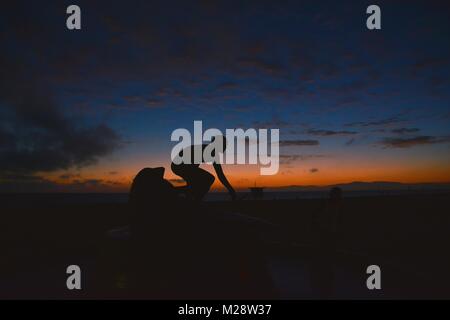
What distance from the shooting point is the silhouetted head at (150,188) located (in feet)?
27.4

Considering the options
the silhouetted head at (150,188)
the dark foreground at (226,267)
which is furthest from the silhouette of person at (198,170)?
the dark foreground at (226,267)

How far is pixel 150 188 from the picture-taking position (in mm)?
8469

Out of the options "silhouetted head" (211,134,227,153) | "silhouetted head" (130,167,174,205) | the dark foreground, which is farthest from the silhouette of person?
the dark foreground

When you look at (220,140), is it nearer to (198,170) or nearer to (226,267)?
(198,170)

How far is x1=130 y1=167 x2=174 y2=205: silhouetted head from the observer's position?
835 cm

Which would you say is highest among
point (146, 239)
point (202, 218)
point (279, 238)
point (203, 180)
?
point (203, 180)

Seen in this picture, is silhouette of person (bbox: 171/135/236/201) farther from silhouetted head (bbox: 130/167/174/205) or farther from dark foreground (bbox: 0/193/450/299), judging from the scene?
dark foreground (bbox: 0/193/450/299)

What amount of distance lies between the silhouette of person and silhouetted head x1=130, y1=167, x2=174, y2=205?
459 mm

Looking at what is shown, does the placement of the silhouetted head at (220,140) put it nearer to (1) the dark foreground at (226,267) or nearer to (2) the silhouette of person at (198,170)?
(2) the silhouette of person at (198,170)

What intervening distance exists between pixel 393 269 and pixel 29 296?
824cm

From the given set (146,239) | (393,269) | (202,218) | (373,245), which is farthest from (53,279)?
(373,245)

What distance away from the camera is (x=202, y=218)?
8.17 meters
